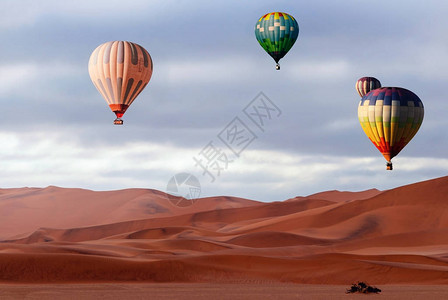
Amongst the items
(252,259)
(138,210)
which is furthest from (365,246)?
(138,210)

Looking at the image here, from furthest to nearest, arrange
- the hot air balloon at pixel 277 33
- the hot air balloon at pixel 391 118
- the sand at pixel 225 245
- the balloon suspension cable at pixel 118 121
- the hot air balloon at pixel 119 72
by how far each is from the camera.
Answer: the hot air balloon at pixel 277 33, the balloon suspension cable at pixel 118 121, the hot air balloon at pixel 119 72, the hot air balloon at pixel 391 118, the sand at pixel 225 245

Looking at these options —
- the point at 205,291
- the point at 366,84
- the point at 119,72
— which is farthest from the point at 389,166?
the point at 366,84

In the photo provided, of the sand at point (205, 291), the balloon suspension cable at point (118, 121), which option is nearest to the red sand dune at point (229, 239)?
the sand at point (205, 291)

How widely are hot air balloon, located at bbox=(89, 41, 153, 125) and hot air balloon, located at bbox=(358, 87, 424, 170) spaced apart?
14.6 meters

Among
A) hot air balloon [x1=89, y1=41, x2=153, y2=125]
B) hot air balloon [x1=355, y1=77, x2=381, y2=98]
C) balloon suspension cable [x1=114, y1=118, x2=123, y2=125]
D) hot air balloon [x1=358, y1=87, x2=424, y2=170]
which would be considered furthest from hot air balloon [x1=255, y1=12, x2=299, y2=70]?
hot air balloon [x1=355, y1=77, x2=381, y2=98]

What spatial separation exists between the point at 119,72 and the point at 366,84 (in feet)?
112

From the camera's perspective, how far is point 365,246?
65.0 meters

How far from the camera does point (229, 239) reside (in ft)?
237

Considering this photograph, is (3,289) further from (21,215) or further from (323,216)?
(21,215)

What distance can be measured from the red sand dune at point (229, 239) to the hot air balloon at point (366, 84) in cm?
1070

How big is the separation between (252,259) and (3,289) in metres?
15.3

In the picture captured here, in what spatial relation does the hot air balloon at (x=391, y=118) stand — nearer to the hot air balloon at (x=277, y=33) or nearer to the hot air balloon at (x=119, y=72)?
the hot air balloon at (x=277, y=33)

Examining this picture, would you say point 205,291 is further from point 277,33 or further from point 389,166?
point 277,33

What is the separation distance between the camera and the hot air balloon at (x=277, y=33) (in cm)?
6093
